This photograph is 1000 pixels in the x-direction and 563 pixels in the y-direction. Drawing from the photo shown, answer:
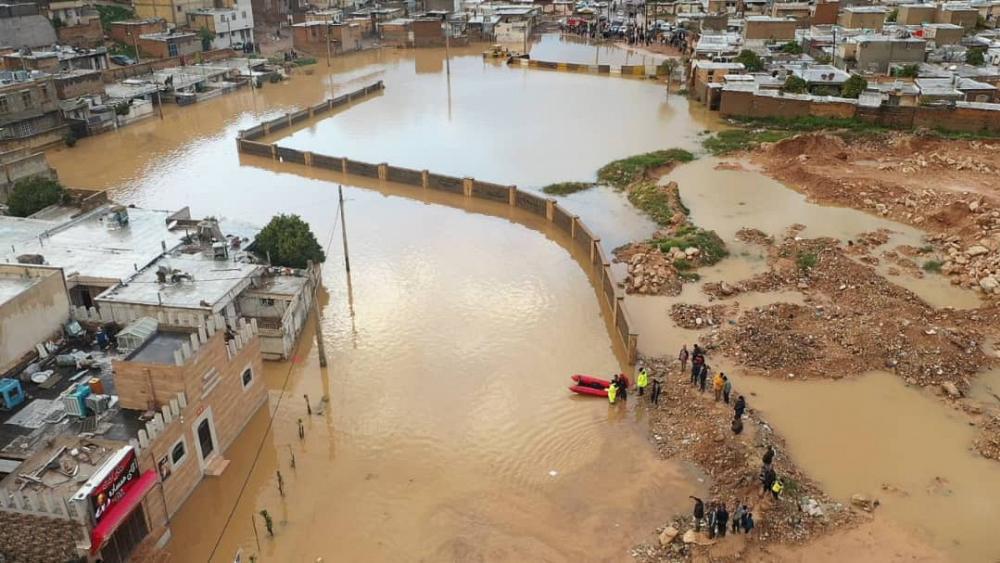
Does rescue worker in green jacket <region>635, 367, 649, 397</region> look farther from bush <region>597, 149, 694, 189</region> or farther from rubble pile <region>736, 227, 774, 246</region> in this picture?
bush <region>597, 149, 694, 189</region>

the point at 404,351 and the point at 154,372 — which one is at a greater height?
the point at 154,372

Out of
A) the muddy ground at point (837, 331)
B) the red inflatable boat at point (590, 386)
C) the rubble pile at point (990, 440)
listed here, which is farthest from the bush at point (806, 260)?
the red inflatable boat at point (590, 386)

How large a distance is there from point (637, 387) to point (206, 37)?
62.3 metres

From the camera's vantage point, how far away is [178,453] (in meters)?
15.9

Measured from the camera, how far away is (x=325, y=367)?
22000 mm

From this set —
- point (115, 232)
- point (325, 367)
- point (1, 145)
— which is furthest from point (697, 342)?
point (1, 145)

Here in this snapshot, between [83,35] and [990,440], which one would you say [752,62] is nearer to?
[990,440]

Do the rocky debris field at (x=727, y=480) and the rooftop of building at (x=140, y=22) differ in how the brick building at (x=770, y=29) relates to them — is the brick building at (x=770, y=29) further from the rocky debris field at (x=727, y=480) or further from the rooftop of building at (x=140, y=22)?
the rooftop of building at (x=140, y=22)

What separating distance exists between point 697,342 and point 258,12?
7914cm

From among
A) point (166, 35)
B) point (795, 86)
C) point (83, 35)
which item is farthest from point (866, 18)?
point (83, 35)

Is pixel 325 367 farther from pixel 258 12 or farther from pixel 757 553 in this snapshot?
pixel 258 12

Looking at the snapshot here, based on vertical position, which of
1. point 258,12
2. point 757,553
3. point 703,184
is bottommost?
point 757,553

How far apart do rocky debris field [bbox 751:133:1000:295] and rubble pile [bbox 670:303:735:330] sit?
9.06m

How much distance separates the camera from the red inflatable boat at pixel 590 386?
2031 centimetres
